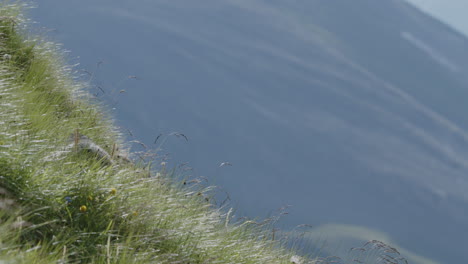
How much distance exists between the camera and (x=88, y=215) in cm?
377

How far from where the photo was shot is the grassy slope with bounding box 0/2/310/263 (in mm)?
3441

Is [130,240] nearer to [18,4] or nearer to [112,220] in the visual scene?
[112,220]

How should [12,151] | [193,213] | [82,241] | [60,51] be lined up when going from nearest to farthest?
1. [82,241]
2. [12,151]
3. [193,213]
4. [60,51]

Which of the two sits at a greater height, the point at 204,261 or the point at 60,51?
the point at 204,261

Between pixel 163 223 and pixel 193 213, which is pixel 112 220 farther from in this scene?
pixel 193 213

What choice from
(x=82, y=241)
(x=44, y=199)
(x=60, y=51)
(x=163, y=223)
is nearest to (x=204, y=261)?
(x=163, y=223)

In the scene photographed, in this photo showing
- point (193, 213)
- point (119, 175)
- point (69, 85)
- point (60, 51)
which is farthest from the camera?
point (60, 51)

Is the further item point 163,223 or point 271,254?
point 271,254

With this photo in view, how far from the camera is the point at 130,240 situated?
3.77m

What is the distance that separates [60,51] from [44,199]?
15.4 feet

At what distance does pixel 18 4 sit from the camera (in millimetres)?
8109

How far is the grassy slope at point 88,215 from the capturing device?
11.3 ft

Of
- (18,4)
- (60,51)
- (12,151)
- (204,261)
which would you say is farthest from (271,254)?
(18,4)

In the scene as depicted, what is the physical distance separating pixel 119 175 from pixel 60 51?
4.24m
